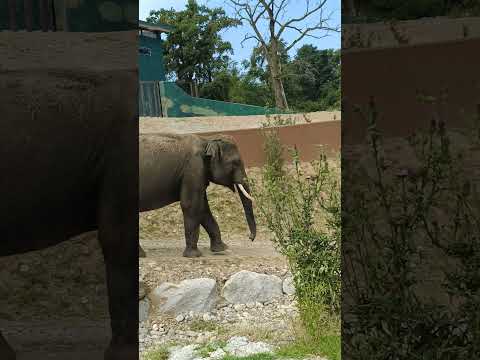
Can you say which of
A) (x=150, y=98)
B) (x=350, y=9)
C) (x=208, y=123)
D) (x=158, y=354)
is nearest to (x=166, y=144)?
(x=158, y=354)

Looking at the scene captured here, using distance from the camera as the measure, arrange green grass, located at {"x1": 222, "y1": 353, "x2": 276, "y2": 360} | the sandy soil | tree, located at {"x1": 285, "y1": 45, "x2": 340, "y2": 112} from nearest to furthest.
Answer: green grass, located at {"x1": 222, "y1": 353, "x2": 276, "y2": 360} → the sandy soil → tree, located at {"x1": 285, "y1": 45, "x2": 340, "y2": 112}

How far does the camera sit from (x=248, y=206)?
275 inches

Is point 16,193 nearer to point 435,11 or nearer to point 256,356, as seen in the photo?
point 435,11

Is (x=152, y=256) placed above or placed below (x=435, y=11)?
below

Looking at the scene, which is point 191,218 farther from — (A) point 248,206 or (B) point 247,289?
(B) point 247,289

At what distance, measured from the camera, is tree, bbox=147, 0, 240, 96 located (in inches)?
734

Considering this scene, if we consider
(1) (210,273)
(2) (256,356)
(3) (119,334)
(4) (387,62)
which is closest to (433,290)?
(4) (387,62)

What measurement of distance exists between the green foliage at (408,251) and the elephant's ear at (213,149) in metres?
4.84

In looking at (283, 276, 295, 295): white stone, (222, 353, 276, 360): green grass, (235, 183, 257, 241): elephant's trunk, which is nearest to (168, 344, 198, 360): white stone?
(222, 353, 276, 360): green grass

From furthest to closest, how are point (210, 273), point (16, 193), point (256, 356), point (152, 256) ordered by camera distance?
point (152, 256)
point (210, 273)
point (256, 356)
point (16, 193)

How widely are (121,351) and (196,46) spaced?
16.8 metres

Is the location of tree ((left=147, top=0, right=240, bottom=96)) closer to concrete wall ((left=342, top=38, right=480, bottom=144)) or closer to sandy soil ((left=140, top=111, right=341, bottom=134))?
sandy soil ((left=140, top=111, right=341, bottom=134))

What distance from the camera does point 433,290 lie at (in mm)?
2445

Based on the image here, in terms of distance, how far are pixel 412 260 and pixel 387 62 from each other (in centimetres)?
72
